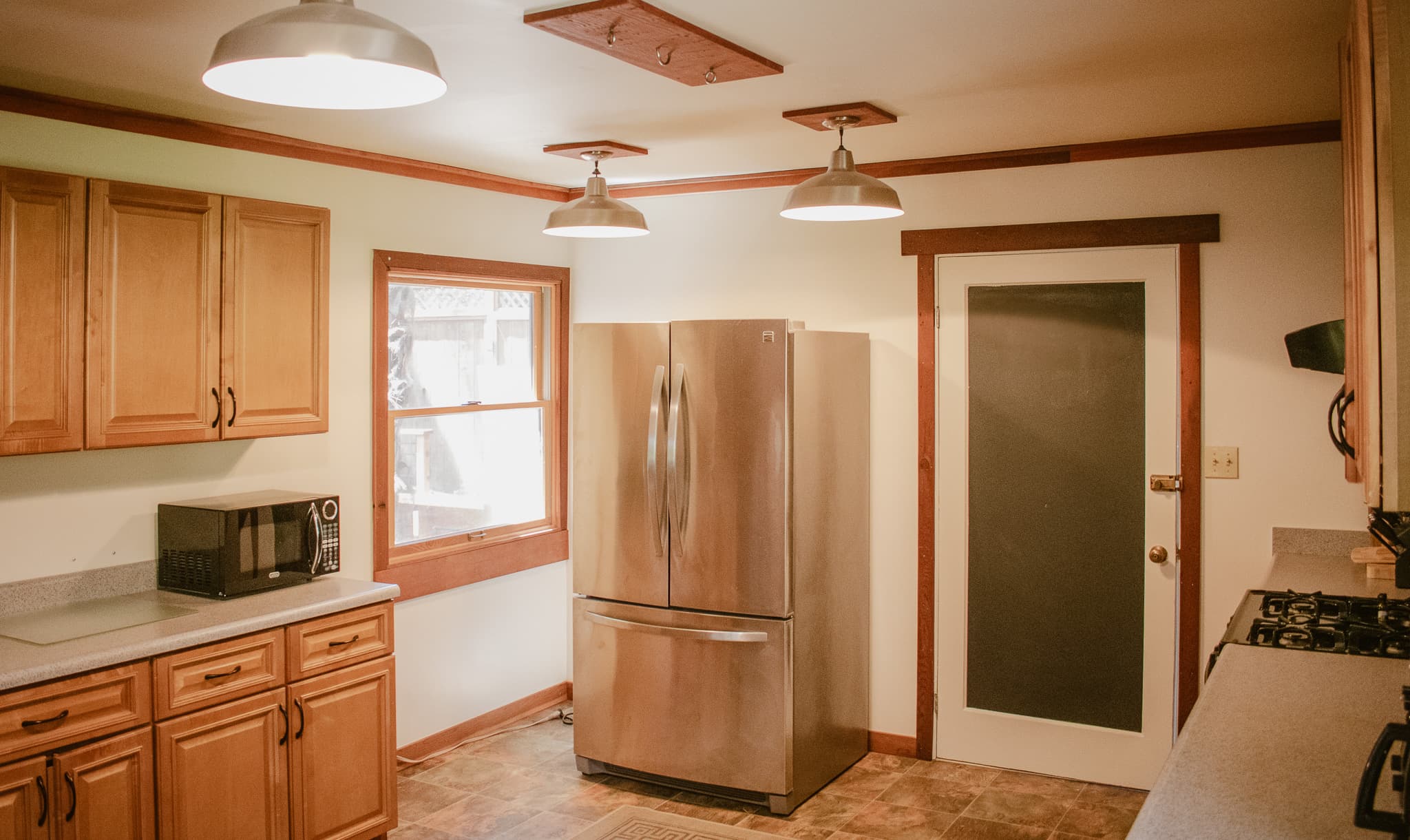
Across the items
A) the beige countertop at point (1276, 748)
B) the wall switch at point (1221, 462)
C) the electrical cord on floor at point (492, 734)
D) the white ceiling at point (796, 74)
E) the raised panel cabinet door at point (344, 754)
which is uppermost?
the white ceiling at point (796, 74)

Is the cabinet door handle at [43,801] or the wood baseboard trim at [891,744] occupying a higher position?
the cabinet door handle at [43,801]

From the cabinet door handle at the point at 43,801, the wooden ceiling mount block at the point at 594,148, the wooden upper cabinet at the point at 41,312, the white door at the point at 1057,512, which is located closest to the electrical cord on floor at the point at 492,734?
the cabinet door handle at the point at 43,801

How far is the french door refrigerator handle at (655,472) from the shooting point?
3.95 m

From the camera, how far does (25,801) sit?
2.55 m

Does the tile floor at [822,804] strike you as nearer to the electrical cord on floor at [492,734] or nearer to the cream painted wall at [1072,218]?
the electrical cord on floor at [492,734]

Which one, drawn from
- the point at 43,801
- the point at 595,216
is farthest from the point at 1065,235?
the point at 43,801

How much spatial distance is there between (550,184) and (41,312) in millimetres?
2413

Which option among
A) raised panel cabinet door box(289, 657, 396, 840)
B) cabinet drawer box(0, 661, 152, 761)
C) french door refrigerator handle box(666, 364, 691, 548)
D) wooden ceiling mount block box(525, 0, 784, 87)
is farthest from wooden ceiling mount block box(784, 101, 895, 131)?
cabinet drawer box(0, 661, 152, 761)

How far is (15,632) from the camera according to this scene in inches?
113

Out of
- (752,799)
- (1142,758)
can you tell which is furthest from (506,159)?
(1142,758)

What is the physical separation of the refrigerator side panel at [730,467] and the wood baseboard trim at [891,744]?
1.00m

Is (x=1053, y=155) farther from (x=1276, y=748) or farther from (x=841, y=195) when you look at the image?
(x=1276, y=748)

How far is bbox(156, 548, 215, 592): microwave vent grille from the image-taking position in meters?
3.30

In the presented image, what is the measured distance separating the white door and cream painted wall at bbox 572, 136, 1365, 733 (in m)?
0.16
